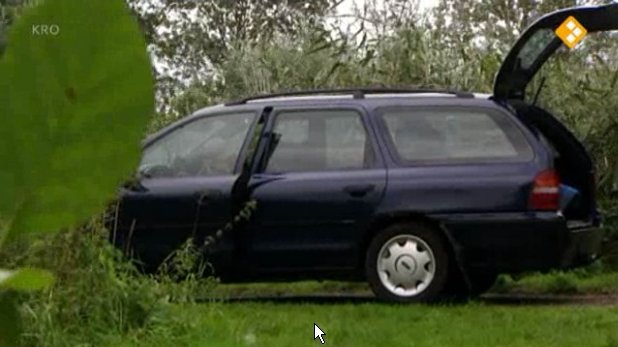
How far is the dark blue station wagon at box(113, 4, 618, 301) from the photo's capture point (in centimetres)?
788

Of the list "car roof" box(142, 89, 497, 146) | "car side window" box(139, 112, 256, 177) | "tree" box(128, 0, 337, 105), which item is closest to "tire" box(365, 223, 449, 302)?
"car roof" box(142, 89, 497, 146)

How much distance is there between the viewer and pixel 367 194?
800cm

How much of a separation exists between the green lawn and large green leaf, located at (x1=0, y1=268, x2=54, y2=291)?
5.46 meters

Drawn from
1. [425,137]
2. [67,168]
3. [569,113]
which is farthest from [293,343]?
[67,168]

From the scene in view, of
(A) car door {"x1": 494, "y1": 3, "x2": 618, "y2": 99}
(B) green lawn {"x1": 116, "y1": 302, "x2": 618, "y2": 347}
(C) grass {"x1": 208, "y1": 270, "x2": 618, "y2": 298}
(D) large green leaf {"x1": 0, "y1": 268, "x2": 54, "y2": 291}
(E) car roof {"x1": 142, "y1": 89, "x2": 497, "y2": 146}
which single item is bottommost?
(C) grass {"x1": 208, "y1": 270, "x2": 618, "y2": 298}

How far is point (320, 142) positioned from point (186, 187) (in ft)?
2.79

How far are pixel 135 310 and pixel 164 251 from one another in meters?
1.67

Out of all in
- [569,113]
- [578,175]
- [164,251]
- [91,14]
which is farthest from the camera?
[569,113]

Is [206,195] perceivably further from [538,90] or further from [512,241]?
[538,90]

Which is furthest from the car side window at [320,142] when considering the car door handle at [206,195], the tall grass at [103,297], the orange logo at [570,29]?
the orange logo at [570,29]

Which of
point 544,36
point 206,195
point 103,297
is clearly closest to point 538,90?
point 544,36

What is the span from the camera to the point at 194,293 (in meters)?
6.77

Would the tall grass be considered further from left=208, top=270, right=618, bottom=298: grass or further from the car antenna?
the car antenna

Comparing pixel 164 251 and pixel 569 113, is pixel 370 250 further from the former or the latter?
pixel 569 113
